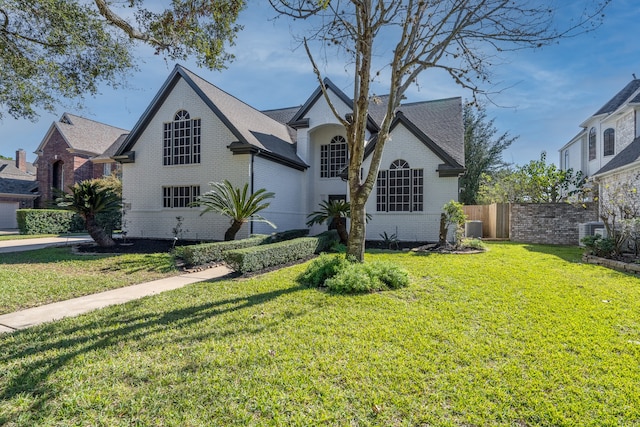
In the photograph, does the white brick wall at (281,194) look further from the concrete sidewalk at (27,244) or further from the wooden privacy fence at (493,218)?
the wooden privacy fence at (493,218)

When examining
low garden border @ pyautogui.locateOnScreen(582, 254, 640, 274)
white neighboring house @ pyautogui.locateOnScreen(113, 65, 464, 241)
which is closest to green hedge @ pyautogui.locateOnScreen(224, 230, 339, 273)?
white neighboring house @ pyautogui.locateOnScreen(113, 65, 464, 241)

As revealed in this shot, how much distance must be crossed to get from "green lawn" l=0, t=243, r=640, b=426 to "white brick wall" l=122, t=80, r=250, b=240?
28.0ft

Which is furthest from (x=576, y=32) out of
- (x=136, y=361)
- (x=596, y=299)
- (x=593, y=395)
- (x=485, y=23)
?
(x=136, y=361)

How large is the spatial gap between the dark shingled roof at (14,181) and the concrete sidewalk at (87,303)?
28.7 m

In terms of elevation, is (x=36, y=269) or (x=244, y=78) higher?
(x=244, y=78)

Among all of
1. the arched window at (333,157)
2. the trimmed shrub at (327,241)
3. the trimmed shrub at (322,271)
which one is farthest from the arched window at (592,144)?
the trimmed shrub at (322,271)

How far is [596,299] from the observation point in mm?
5672

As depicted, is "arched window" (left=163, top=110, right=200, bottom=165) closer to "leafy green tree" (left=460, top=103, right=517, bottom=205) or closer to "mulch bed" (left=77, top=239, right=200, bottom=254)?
"mulch bed" (left=77, top=239, right=200, bottom=254)

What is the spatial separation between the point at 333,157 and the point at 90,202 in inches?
433

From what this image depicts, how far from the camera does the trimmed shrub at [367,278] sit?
609 centimetres

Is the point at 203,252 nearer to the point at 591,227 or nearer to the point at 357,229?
the point at 357,229

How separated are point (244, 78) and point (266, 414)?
9957mm

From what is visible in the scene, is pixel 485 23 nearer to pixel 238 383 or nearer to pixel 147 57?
pixel 238 383

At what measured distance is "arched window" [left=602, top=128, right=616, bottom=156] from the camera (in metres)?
19.6
